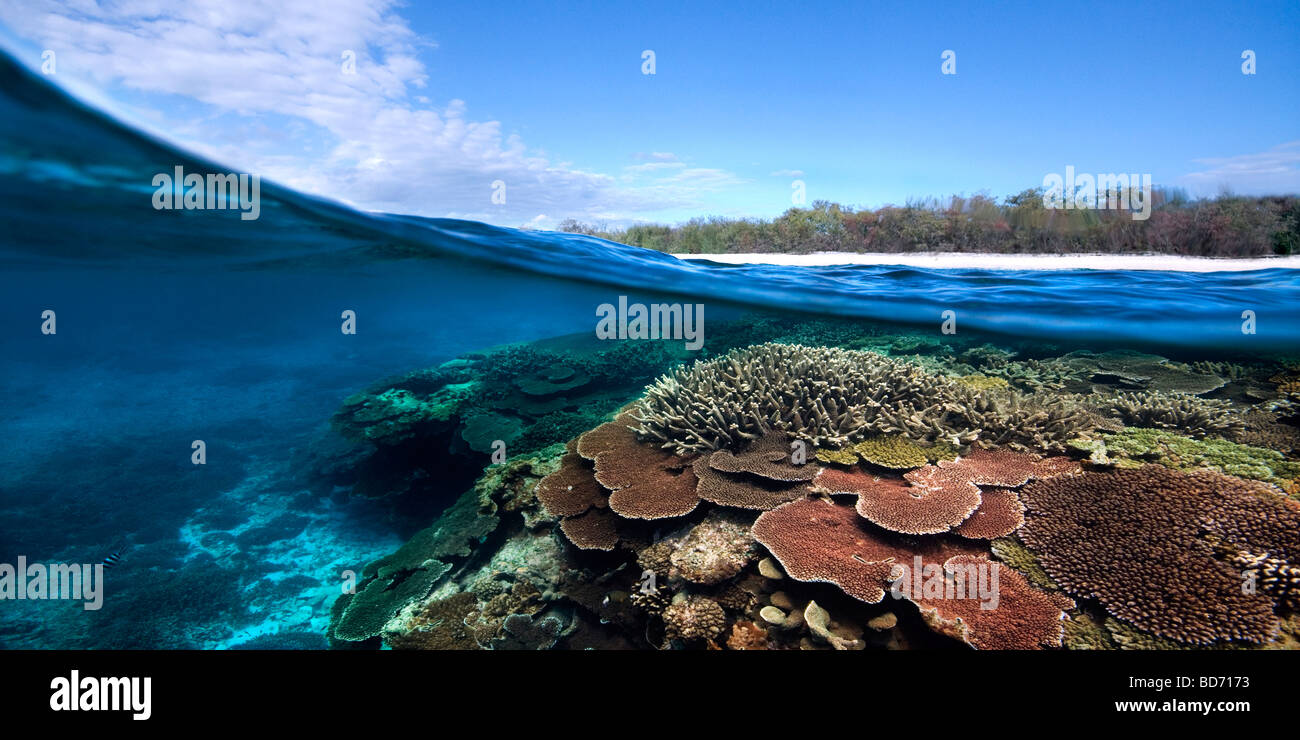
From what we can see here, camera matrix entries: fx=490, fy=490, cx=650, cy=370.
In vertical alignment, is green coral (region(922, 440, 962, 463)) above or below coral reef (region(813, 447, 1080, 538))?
above

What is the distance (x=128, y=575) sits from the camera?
8.49 metres

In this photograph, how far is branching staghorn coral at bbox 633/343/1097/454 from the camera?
224 inches

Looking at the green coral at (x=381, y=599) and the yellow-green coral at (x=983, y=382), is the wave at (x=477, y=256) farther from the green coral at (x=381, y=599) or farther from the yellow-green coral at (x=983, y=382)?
the green coral at (x=381, y=599)

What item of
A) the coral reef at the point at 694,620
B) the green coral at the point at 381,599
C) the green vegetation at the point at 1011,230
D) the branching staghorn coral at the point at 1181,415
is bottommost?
the green coral at the point at 381,599

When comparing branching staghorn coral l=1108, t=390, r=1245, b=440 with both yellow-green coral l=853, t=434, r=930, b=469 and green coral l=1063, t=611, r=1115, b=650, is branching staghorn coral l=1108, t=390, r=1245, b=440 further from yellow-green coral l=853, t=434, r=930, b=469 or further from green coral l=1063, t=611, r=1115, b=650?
green coral l=1063, t=611, r=1115, b=650

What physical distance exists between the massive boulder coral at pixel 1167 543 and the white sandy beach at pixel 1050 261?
9.14 metres

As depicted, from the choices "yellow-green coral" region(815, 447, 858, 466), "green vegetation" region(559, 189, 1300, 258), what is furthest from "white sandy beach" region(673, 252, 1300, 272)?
"yellow-green coral" region(815, 447, 858, 466)

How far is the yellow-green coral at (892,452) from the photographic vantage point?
516cm

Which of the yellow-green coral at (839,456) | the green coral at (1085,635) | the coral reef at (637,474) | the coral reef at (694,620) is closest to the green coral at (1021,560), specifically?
the green coral at (1085,635)

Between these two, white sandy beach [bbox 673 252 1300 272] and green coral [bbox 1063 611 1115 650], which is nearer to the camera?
green coral [bbox 1063 611 1115 650]

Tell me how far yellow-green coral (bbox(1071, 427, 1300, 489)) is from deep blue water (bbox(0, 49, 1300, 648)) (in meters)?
5.36
